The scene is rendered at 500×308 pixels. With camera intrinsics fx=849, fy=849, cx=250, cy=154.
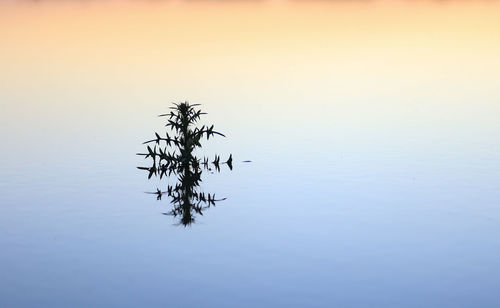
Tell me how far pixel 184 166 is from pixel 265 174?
146 cm

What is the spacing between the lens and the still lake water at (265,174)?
9.80 meters

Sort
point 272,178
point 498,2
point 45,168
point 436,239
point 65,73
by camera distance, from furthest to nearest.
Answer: point 498,2 → point 65,73 → point 45,168 → point 272,178 → point 436,239

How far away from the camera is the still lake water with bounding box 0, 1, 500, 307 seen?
9805 millimetres

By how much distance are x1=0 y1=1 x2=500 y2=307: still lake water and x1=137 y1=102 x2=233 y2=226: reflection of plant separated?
32 cm

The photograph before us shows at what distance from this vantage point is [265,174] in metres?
15.3

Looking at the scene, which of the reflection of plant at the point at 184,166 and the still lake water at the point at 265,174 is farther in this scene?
the reflection of plant at the point at 184,166

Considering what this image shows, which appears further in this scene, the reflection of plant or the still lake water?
the reflection of plant

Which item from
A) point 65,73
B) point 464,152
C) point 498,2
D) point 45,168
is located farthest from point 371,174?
point 498,2

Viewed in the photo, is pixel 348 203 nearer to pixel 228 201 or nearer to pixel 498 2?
pixel 228 201

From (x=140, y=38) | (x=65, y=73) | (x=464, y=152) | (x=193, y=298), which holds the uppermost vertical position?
(x=140, y=38)

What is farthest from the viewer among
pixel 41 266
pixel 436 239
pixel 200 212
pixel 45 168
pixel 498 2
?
pixel 498 2

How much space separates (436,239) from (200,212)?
11.6 feet

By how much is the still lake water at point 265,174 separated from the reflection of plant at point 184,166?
318mm

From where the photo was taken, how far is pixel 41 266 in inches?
408
